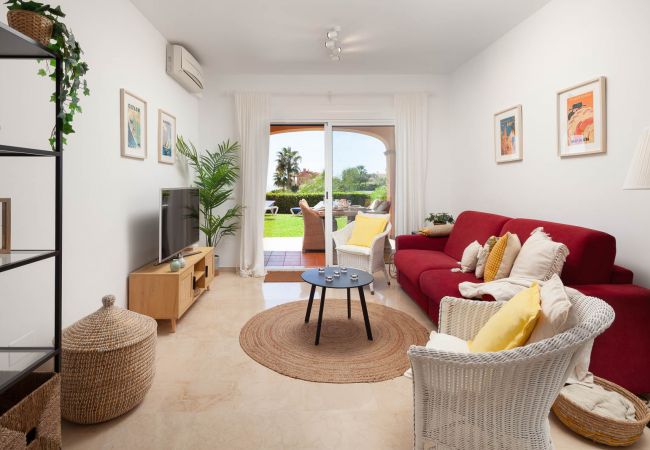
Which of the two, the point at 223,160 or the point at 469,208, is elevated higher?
the point at 223,160

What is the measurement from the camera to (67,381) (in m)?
1.81

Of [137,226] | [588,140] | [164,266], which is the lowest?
[164,266]

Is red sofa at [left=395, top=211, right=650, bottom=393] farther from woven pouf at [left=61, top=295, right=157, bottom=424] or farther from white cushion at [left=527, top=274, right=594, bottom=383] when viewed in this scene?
woven pouf at [left=61, top=295, right=157, bottom=424]

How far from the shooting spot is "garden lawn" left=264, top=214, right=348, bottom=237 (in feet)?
27.1

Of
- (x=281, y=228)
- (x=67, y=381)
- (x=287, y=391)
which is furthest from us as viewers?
(x=281, y=228)

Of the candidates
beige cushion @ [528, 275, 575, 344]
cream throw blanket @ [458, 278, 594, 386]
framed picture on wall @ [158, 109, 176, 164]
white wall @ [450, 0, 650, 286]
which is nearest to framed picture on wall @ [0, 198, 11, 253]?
beige cushion @ [528, 275, 575, 344]

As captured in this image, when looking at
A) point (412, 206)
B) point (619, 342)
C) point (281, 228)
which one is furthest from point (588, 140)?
point (281, 228)

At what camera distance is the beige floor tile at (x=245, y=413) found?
1762 mm

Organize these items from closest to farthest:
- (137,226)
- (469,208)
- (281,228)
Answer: (137,226) → (469,208) → (281,228)

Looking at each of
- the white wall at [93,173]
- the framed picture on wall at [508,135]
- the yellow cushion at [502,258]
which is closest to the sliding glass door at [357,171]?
the framed picture on wall at [508,135]

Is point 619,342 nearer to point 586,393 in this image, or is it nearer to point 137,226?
point 586,393

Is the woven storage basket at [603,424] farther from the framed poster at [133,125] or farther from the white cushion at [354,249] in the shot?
the framed poster at [133,125]

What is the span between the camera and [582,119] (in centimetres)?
280

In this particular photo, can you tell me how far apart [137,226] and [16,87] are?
1629 millimetres
